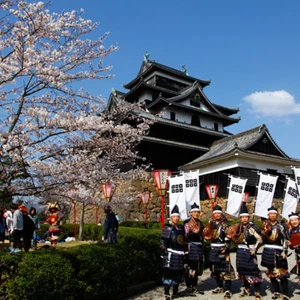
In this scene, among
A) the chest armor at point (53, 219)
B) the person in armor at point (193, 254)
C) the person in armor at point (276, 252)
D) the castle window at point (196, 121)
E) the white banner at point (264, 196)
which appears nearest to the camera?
the person in armor at point (276, 252)

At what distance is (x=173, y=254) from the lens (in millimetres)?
6195

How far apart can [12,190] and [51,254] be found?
1298 mm

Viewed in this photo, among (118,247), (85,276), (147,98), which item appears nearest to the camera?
(85,276)

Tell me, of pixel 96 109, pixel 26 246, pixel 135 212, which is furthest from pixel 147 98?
pixel 96 109

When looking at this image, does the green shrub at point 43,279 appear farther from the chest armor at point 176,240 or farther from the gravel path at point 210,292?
the chest armor at point 176,240

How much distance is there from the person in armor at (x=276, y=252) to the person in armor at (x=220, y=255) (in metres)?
0.71

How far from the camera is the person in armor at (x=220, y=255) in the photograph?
621 centimetres

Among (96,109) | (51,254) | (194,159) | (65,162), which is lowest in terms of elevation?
(51,254)

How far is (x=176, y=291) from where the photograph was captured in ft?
20.8

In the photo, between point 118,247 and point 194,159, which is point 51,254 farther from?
point 194,159

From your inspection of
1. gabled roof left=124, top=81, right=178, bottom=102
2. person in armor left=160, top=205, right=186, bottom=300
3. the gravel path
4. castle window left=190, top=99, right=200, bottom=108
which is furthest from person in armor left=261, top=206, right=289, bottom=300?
gabled roof left=124, top=81, right=178, bottom=102

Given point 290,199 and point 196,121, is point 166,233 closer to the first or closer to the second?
point 290,199

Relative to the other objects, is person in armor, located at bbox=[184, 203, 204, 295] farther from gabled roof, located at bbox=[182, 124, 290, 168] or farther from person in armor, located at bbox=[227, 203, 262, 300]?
gabled roof, located at bbox=[182, 124, 290, 168]

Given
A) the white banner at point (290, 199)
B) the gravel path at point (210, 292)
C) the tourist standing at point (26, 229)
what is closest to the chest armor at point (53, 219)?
the tourist standing at point (26, 229)
